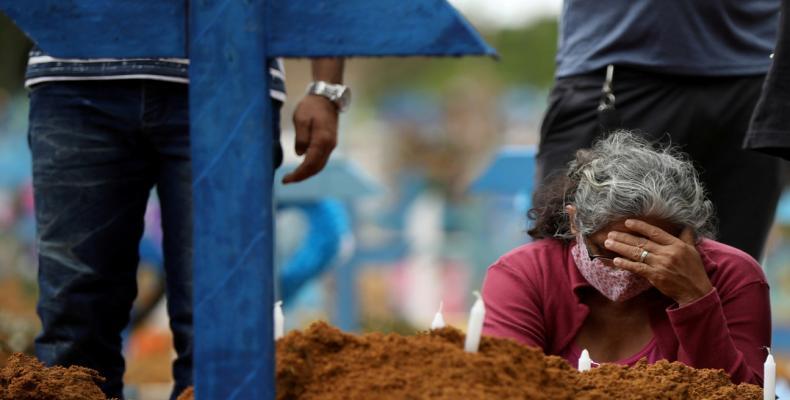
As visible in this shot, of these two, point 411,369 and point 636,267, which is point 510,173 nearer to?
point 636,267

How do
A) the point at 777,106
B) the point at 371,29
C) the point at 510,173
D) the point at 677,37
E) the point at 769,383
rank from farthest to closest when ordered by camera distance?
the point at 510,173 → the point at 677,37 → the point at 777,106 → the point at 769,383 → the point at 371,29

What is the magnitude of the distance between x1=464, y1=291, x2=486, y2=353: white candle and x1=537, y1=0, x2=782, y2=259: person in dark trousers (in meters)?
1.39

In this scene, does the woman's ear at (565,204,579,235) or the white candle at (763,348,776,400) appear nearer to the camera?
the white candle at (763,348,776,400)

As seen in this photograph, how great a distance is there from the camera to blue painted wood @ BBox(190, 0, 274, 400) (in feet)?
5.52

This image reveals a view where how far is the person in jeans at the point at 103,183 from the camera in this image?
2682 millimetres

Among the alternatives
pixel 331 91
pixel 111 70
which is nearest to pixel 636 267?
pixel 331 91

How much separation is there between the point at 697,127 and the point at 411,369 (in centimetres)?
169

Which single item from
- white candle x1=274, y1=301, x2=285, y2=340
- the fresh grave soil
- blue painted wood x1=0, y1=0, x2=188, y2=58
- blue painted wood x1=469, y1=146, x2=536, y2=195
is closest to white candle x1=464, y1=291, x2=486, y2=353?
the fresh grave soil

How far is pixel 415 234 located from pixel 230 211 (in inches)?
445

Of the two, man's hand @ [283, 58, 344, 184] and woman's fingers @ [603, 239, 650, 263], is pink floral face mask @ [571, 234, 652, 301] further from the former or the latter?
man's hand @ [283, 58, 344, 184]

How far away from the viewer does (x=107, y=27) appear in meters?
1.73

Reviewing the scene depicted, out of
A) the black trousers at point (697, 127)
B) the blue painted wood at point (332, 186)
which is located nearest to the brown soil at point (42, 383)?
the black trousers at point (697, 127)

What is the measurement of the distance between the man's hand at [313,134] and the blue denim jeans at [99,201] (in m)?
0.25

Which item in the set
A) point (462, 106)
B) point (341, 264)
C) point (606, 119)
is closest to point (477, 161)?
point (462, 106)
